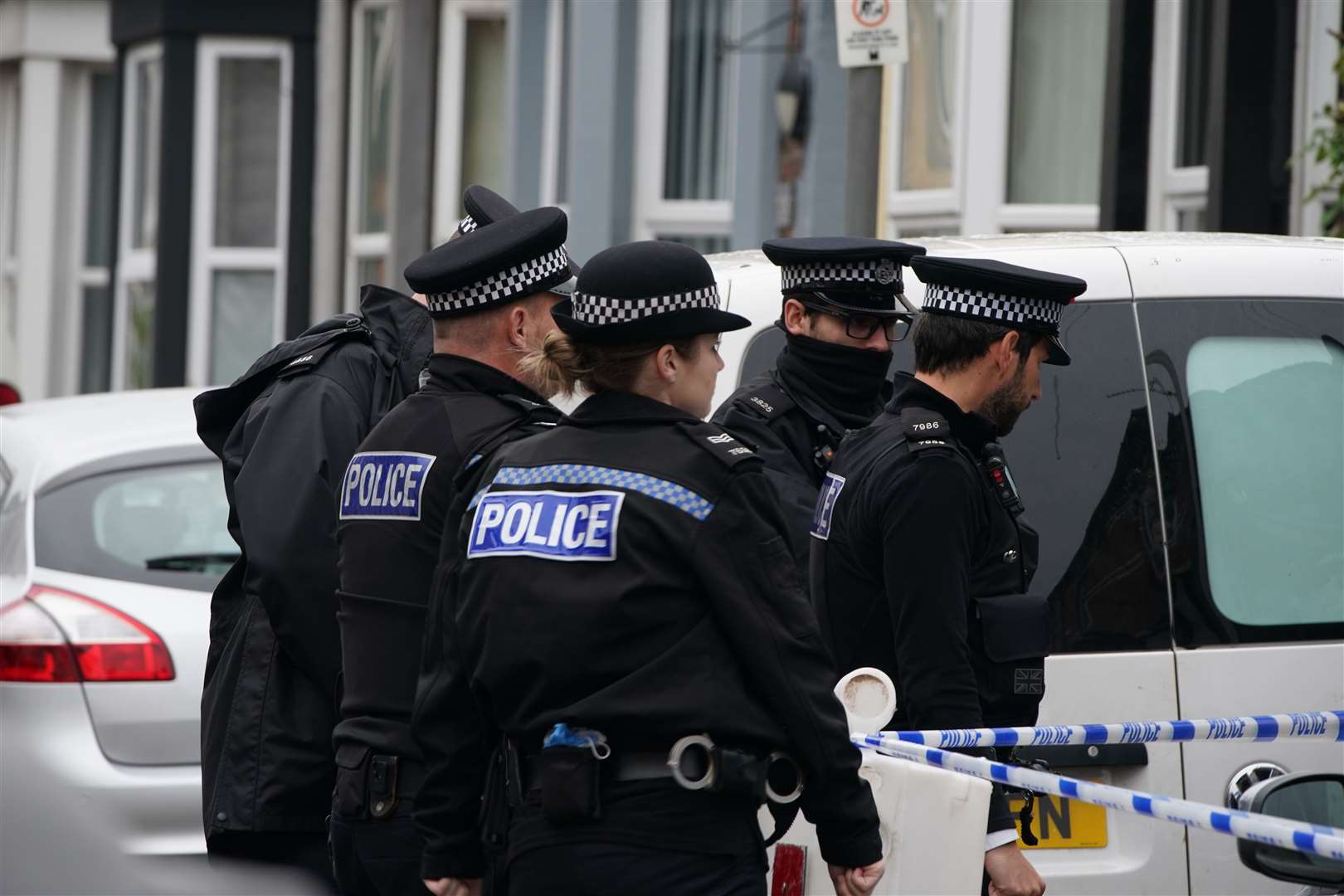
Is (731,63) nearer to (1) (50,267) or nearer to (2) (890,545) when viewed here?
(2) (890,545)

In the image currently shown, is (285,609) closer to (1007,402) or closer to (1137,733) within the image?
(1007,402)

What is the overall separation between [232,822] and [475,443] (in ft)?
3.25

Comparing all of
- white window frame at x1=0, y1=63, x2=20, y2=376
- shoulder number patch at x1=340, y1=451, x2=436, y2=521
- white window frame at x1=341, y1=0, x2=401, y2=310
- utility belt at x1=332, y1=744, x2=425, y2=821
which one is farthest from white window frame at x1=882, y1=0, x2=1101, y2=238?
white window frame at x1=0, y1=63, x2=20, y2=376

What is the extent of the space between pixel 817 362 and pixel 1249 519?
3.15 feet

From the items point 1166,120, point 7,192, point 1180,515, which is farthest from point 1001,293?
point 7,192

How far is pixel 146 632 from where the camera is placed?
5.78 metres

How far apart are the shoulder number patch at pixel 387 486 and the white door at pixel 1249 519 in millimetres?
1617

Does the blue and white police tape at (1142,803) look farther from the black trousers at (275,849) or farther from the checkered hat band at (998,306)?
the black trousers at (275,849)

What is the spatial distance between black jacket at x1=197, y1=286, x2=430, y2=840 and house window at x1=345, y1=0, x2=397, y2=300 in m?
10.9

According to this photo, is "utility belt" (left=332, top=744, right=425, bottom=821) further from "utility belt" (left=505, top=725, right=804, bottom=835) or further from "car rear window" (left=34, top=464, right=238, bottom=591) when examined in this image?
"car rear window" (left=34, top=464, right=238, bottom=591)

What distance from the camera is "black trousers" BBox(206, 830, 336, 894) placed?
4047mm

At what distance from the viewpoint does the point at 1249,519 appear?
431cm

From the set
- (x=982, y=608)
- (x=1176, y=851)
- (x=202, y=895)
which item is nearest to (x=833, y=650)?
(x=982, y=608)

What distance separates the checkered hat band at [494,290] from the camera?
3732 millimetres
